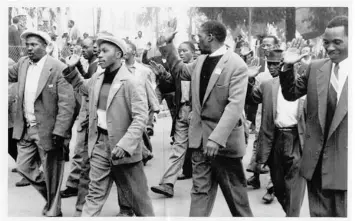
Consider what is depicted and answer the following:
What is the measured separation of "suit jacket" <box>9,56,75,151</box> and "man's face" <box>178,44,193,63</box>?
2.53m

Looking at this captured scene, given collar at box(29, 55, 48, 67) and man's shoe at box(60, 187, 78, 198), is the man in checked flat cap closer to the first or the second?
collar at box(29, 55, 48, 67)

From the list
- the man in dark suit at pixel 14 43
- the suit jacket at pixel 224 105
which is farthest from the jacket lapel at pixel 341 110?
the man in dark suit at pixel 14 43

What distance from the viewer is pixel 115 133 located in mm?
5031

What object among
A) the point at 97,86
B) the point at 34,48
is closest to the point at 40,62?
the point at 34,48

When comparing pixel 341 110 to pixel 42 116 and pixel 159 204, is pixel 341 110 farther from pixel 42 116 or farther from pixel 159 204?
pixel 42 116

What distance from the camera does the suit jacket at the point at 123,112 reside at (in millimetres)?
4992

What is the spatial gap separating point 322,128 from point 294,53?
2.11 ft

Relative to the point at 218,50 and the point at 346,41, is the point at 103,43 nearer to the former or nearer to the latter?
the point at 218,50

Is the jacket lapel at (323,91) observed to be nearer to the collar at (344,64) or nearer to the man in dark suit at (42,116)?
the collar at (344,64)

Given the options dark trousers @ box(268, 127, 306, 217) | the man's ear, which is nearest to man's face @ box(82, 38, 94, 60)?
the man's ear

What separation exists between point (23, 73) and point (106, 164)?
1611 millimetres

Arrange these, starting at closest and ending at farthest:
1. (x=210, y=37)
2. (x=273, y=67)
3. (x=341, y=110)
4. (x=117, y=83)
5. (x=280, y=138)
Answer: (x=341, y=110)
(x=117, y=83)
(x=210, y=37)
(x=280, y=138)
(x=273, y=67)

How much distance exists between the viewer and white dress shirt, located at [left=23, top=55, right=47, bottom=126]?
232 inches

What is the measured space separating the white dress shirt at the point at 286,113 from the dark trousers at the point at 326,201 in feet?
4.98
